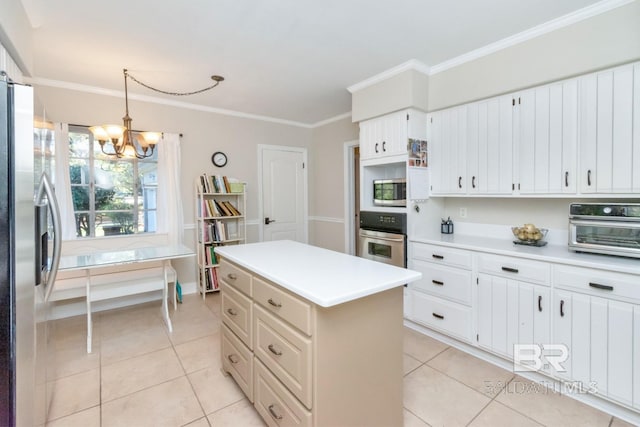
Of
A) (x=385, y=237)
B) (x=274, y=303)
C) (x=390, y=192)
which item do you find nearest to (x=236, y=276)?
(x=274, y=303)

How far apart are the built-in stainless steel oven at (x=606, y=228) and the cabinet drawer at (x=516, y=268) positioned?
0.32 meters

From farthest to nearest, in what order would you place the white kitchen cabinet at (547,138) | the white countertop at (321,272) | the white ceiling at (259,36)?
1. the white kitchen cabinet at (547,138)
2. the white ceiling at (259,36)
3. the white countertop at (321,272)

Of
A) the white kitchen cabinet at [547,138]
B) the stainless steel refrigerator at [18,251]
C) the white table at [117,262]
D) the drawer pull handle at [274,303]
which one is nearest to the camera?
the stainless steel refrigerator at [18,251]

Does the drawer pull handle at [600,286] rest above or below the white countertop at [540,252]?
below

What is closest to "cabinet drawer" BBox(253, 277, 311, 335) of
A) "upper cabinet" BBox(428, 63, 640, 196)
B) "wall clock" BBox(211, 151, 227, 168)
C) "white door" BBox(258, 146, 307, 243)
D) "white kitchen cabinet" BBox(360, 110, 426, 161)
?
"white kitchen cabinet" BBox(360, 110, 426, 161)

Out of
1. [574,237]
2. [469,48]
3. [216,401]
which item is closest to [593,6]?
[469,48]

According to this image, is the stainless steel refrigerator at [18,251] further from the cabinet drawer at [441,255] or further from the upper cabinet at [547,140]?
the upper cabinet at [547,140]

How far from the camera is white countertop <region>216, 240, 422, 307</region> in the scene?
50.4 inches

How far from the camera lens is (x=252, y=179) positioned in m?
4.54

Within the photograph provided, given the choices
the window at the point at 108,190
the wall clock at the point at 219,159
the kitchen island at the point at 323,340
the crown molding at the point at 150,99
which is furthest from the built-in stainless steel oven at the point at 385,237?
the window at the point at 108,190

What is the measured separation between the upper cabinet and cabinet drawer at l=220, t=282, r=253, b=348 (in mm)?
2165

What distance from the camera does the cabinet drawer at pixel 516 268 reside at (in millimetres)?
2043

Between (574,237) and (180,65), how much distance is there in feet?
11.7

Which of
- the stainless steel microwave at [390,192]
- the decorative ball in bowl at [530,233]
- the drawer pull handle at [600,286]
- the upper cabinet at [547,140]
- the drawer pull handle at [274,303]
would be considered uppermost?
the upper cabinet at [547,140]
